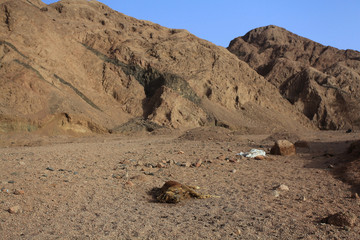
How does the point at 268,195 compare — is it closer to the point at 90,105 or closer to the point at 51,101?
the point at 51,101

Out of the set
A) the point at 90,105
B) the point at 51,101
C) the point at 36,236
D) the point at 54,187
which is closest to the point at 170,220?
the point at 36,236

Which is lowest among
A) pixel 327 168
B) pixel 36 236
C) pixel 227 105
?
pixel 36 236

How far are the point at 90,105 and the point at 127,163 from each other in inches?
478

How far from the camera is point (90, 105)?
1883 cm

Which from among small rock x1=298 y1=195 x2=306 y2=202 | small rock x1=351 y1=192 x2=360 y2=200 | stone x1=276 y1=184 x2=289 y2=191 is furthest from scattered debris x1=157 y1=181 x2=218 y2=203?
small rock x1=351 y1=192 x2=360 y2=200

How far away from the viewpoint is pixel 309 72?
109ft

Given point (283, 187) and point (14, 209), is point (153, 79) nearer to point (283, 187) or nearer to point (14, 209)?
point (283, 187)

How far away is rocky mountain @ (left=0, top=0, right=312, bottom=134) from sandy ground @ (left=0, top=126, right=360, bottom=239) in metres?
9.29

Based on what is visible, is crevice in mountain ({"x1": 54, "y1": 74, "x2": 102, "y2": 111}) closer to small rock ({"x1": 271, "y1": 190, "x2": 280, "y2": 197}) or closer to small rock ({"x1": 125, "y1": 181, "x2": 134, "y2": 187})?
small rock ({"x1": 125, "y1": 181, "x2": 134, "y2": 187})

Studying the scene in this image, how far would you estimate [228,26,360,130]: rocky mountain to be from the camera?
1177 inches

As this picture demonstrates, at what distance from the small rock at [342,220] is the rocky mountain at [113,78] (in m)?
14.0

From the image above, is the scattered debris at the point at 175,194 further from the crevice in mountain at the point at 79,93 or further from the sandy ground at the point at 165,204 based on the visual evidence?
the crevice in mountain at the point at 79,93

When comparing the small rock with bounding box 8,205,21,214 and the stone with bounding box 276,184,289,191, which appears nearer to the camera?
the small rock with bounding box 8,205,21,214

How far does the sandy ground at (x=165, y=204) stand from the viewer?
3.44 metres
